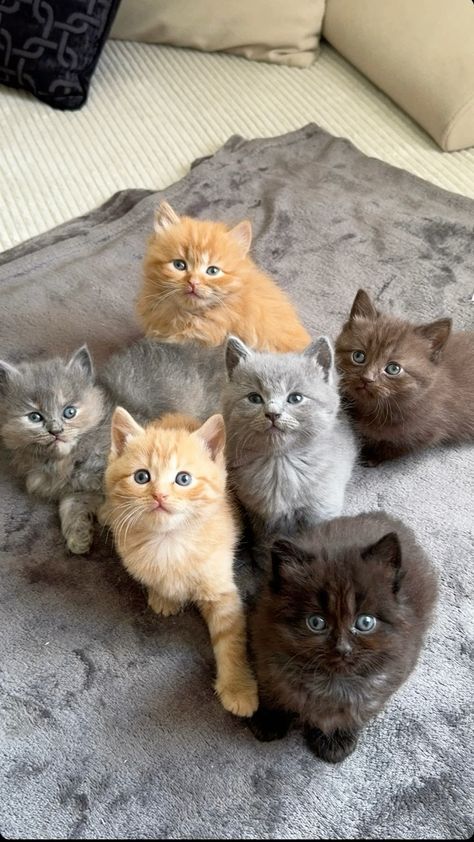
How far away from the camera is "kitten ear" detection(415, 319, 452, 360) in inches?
55.1

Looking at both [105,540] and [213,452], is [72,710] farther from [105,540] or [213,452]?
[213,452]

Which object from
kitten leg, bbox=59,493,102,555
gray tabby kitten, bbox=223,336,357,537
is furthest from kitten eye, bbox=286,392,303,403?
kitten leg, bbox=59,493,102,555

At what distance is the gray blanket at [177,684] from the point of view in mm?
1089

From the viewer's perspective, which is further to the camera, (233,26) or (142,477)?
(233,26)

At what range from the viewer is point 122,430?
1.20 m

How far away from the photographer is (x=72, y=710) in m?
1.20

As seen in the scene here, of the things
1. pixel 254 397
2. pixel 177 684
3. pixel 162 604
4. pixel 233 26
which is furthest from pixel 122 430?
pixel 233 26

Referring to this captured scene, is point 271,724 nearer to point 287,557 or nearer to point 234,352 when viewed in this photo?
point 287,557

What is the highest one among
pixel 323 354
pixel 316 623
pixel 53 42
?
pixel 323 354

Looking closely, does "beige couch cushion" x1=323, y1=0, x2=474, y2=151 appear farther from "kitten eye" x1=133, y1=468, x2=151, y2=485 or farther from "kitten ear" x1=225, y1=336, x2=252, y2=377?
"kitten eye" x1=133, y1=468, x2=151, y2=485

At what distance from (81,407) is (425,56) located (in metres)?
1.43

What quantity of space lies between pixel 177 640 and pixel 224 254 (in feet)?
2.52

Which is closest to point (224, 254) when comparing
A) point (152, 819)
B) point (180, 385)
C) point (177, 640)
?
point (180, 385)

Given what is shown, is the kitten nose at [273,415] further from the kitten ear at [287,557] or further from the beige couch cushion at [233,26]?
the beige couch cushion at [233,26]
